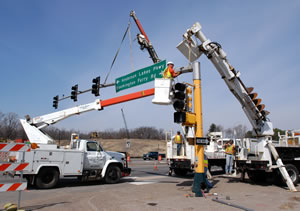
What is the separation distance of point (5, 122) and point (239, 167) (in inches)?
3363

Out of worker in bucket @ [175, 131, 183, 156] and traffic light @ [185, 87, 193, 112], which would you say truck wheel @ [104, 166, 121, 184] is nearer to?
worker in bucket @ [175, 131, 183, 156]

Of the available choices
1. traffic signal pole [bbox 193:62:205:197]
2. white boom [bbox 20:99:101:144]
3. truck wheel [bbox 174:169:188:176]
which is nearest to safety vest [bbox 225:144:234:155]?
truck wheel [bbox 174:169:188:176]

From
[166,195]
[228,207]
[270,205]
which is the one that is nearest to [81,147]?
[166,195]

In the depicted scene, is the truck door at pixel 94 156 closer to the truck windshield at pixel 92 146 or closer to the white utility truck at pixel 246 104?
the truck windshield at pixel 92 146

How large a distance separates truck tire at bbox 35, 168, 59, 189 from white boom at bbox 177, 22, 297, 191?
7472 millimetres

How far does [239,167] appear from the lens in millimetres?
11484

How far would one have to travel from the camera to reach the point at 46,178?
400 inches

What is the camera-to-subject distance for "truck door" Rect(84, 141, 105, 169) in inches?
447

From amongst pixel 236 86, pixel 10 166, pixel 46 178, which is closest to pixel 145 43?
pixel 236 86

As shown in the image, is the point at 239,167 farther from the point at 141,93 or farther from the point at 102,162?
the point at 102,162

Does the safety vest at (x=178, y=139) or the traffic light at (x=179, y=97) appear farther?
the safety vest at (x=178, y=139)

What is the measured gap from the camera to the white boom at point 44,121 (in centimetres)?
1320

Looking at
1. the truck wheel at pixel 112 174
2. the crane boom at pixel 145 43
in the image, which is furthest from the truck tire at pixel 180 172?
the crane boom at pixel 145 43

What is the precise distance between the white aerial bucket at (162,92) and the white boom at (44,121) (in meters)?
5.97
